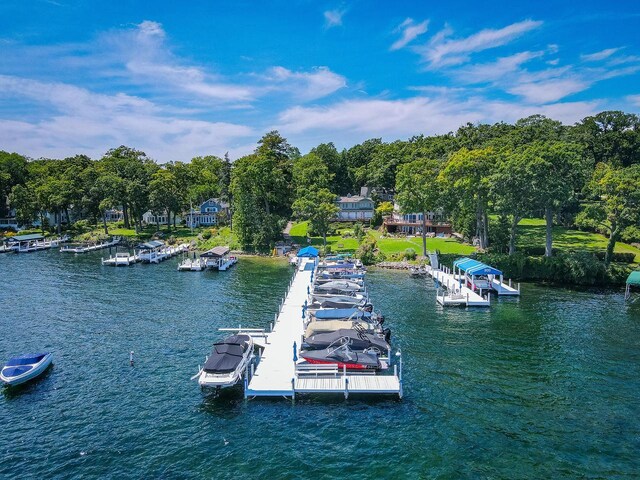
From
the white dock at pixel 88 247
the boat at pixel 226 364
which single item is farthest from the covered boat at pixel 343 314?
the white dock at pixel 88 247

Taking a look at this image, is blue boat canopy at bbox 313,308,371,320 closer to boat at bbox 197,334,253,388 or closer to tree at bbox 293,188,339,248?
boat at bbox 197,334,253,388

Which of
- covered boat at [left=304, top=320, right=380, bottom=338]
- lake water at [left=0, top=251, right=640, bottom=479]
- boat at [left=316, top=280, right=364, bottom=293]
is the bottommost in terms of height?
lake water at [left=0, top=251, right=640, bottom=479]

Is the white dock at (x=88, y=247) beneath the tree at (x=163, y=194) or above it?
beneath

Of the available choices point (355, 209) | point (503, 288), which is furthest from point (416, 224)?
point (503, 288)

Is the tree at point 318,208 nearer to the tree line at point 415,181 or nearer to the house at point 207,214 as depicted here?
the tree line at point 415,181

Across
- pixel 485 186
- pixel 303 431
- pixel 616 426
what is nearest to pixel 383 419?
pixel 303 431

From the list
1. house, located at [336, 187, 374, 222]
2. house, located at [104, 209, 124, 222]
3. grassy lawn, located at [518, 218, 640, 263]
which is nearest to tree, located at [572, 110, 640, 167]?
grassy lawn, located at [518, 218, 640, 263]
